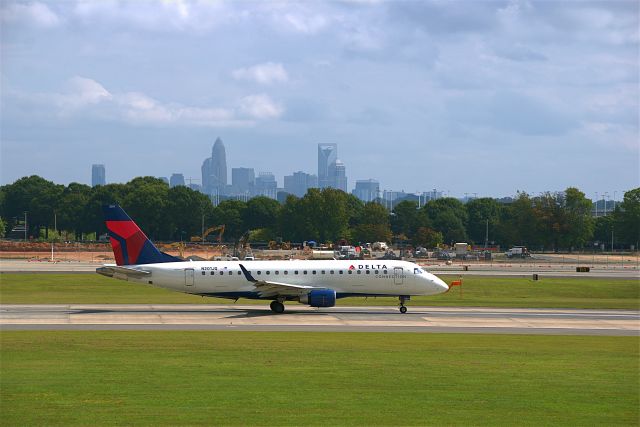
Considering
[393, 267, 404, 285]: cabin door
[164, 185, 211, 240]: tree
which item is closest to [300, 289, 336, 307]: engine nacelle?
[393, 267, 404, 285]: cabin door

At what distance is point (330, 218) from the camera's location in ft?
559

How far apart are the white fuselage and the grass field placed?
5.20 metres

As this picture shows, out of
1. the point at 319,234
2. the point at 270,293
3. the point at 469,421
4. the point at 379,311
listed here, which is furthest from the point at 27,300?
the point at 319,234

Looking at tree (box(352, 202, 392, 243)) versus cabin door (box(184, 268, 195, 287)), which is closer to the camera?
cabin door (box(184, 268, 195, 287))

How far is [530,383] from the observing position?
2705cm

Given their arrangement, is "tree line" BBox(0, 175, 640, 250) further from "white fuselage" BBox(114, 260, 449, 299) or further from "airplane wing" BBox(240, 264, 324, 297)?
"airplane wing" BBox(240, 264, 324, 297)

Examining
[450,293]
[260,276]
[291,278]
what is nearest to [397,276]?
[291,278]

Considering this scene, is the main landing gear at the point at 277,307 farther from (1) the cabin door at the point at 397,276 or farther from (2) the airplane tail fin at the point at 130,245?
(2) the airplane tail fin at the point at 130,245

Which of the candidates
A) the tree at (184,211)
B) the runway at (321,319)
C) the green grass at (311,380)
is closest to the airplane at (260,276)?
the runway at (321,319)

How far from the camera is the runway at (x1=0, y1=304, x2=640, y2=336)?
41.8 m

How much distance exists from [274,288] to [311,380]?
73.0 ft

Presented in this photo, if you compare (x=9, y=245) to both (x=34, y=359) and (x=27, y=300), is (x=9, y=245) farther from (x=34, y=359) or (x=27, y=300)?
(x=34, y=359)

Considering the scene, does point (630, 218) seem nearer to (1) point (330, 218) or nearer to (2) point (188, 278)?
(1) point (330, 218)

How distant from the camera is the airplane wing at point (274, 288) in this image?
4850 cm
